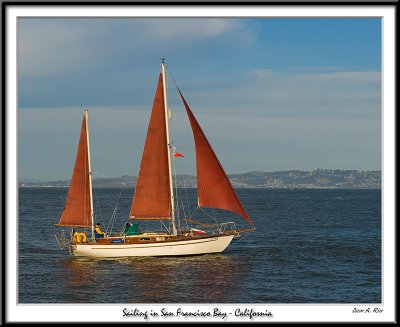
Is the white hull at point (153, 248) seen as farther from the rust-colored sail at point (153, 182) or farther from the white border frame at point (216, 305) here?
the white border frame at point (216, 305)

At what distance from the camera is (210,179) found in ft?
139

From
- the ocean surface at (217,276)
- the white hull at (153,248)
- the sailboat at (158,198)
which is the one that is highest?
the sailboat at (158,198)

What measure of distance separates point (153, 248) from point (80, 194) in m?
7.13

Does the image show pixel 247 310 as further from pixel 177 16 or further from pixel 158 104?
pixel 158 104

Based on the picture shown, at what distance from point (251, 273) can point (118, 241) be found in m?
10.8

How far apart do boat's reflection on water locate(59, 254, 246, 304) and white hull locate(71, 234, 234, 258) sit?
0.46m

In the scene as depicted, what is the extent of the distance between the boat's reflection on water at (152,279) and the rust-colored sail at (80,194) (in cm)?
314

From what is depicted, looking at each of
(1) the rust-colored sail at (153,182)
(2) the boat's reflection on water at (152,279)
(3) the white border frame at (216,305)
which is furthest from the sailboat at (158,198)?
(3) the white border frame at (216,305)

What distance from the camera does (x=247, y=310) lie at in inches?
722

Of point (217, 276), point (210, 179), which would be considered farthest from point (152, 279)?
point (210, 179)

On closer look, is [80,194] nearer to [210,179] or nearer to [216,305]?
[210,179]

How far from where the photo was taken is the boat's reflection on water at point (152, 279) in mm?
31469

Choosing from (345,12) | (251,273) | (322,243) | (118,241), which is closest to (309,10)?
(345,12)

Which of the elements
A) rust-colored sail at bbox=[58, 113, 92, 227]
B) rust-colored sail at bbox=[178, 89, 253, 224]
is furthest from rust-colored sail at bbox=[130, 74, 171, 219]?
rust-colored sail at bbox=[58, 113, 92, 227]
